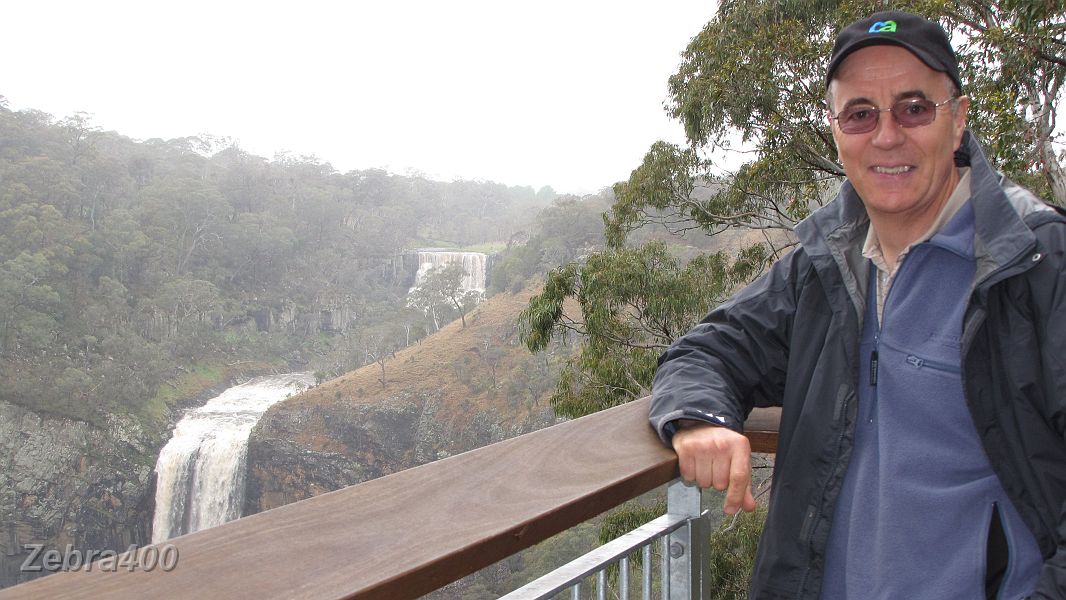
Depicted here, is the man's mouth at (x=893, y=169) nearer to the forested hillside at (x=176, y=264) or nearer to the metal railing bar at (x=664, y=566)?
the metal railing bar at (x=664, y=566)

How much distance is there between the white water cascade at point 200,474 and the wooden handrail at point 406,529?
2397 centimetres

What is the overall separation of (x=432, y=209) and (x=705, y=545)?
49.5 meters

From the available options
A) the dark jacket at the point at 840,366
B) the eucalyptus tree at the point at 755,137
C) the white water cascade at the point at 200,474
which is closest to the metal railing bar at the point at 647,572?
the dark jacket at the point at 840,366

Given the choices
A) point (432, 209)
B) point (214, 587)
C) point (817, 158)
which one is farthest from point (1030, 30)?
point (432, 209)

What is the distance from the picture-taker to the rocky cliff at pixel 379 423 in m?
22.5

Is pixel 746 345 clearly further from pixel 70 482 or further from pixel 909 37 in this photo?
pixel 70 482

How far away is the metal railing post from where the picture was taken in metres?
0.89

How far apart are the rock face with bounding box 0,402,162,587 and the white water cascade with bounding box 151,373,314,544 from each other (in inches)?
20.1

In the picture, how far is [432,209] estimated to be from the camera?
49625 millimetres

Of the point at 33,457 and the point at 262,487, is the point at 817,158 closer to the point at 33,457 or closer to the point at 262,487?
the point at 262,487

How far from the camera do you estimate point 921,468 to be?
82 cm

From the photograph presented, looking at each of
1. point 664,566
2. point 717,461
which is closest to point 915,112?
point 717,461

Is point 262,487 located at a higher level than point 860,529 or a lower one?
lower

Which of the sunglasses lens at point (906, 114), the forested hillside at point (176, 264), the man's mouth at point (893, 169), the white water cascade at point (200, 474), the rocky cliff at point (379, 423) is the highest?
the sunglasses lens at point (906, 114)
